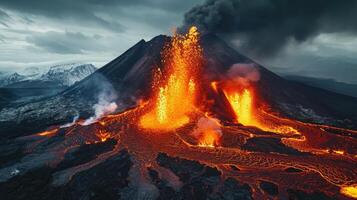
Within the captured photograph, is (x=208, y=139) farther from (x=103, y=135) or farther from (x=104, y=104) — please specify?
(x=104, y=104)

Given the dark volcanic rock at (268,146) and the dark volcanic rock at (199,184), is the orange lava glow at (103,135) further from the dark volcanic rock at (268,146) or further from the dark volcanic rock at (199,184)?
the dark volcanic rock at (268,146)

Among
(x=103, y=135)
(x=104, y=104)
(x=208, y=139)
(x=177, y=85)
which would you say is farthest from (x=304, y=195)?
(x=104, y=104)

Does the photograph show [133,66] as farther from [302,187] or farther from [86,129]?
[302,187]

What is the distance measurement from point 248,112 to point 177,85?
19.1 metres

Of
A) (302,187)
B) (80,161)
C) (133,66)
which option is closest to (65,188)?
(80,161)

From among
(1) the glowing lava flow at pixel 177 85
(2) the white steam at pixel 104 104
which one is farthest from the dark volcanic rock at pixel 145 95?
(1) the glowing lava flow at pixel 177 85

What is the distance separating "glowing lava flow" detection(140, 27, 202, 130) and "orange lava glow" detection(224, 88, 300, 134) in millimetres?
9954

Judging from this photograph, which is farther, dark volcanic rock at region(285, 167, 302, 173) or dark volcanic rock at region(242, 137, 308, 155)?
dark volcanic rock at region(242, 137, 308, 155)

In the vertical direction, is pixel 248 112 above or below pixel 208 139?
above

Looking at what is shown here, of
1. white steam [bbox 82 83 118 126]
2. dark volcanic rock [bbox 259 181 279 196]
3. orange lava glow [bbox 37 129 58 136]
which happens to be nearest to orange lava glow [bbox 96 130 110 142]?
white steam [bbox 82 83 118 126]

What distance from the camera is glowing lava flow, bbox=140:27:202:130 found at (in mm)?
58284

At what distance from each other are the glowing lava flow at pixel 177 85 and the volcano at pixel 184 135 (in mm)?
296

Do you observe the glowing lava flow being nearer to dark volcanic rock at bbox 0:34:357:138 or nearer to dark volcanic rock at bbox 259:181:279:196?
dark volcanic rock at bbox 0:34:357:138

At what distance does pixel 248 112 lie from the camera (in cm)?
6644
